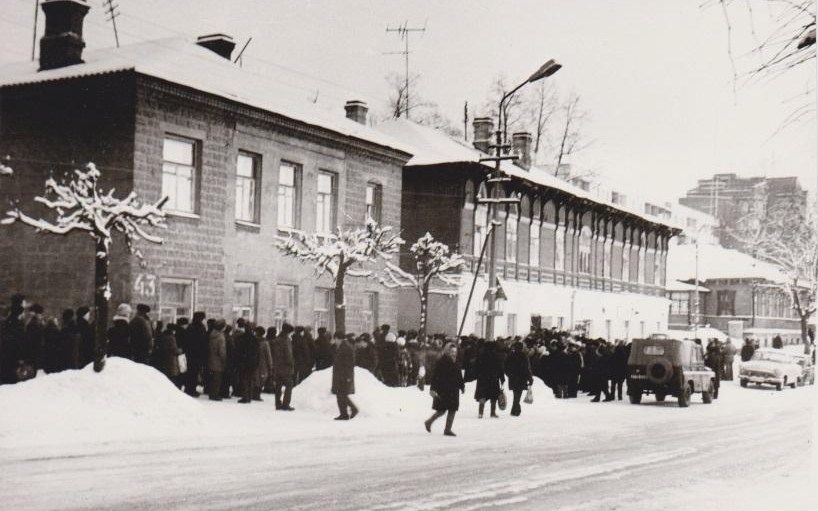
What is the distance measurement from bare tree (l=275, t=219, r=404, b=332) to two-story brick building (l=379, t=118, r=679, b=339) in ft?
16.5

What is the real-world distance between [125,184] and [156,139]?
135 centimetres

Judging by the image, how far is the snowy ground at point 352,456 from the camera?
918 cm

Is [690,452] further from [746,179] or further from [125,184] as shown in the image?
[125,184]

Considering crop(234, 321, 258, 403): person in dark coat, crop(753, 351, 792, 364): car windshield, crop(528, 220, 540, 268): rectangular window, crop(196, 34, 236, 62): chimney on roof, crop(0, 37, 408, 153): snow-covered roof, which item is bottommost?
crop(753, 351, 792, 364): car windshield

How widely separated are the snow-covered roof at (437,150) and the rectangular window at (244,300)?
19.7ft

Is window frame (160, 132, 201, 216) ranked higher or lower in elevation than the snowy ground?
higher

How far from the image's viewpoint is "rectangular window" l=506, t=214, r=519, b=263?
36188 millimetres

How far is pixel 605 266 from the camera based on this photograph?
43156mm

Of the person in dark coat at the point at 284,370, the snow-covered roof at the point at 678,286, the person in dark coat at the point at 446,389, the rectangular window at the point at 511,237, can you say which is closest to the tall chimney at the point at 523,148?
the rectangular window at the point at 511,237

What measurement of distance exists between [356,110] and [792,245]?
66.0ft

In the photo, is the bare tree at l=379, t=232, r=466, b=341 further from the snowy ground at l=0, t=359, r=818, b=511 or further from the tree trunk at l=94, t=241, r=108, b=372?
the tree trunk at l=94, t=241, r=108, b=372

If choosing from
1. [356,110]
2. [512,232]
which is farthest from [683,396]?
[512,232]

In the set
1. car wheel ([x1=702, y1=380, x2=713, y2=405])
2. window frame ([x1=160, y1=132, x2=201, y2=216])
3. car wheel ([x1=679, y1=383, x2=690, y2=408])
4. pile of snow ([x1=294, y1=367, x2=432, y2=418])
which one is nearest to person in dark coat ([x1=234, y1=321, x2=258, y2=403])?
pile of snow ([x1=294, y1=367, x2=432, y2=418])

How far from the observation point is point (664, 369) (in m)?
22.7
